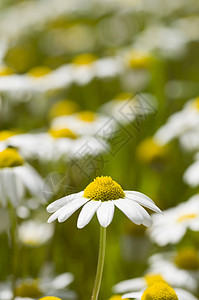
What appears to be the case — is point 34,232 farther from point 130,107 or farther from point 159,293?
point 159,293

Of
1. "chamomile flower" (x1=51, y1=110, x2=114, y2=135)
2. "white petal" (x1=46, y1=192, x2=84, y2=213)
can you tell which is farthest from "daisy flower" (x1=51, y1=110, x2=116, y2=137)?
"white petal" (x1=46, y1=192, x2=84, y2=213)

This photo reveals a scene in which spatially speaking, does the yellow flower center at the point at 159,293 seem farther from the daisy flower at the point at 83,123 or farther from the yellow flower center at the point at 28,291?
the daisy flower at the point at 83,123

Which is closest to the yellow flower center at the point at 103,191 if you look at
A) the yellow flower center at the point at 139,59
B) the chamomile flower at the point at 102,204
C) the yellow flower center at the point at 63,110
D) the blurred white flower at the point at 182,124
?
the chamomile flower at the point at 102,204

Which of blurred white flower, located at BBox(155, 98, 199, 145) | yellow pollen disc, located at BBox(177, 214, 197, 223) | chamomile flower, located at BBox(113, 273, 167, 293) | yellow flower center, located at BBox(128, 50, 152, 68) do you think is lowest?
chamomile flower, located at BBox(113, 273, 167, 293)

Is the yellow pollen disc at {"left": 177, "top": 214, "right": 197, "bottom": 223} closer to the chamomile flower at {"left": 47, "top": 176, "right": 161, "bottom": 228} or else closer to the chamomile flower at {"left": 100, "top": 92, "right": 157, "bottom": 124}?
the chamomile flower at {"left": 47, "top": 176, "right": 161, "bottom": 228}

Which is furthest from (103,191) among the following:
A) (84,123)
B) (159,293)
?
(84,123)

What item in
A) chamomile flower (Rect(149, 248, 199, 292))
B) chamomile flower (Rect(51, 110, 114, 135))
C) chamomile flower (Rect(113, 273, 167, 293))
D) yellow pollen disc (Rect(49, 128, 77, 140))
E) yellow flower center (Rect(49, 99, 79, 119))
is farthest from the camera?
yellow flower center (Rect(49, 99, 79, 119))

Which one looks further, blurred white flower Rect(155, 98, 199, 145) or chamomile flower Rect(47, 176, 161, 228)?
blurred white flower Rect(155, 98, 199, 145)

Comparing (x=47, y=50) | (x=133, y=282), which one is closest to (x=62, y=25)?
(x=47, y=50)
